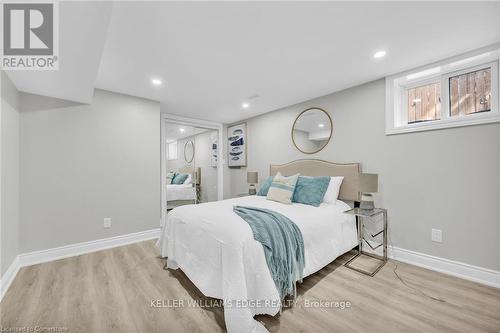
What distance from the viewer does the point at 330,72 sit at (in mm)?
2471

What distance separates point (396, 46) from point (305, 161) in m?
1.88

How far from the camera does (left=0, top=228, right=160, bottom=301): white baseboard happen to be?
202 cm

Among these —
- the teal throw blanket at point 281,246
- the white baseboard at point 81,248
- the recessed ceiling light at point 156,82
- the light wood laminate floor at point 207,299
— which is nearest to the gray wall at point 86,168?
the white baseboard at point 81,248

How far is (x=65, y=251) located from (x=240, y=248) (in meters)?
2.61

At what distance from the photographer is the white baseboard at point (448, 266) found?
1908mm

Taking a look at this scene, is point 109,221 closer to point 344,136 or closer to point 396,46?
point 344,136

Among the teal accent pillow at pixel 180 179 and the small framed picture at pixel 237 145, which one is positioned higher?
the small framed picture at pixel 237 145

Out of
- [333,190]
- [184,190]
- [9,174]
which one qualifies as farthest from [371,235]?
[9,174]

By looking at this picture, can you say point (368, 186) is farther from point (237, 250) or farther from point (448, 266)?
point (237, 250)

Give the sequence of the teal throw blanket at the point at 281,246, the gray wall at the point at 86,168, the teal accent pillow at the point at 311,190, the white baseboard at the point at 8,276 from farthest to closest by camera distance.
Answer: the teal accent pillow at the point at 311,190 < the gray wall at the point at 86,168 < the white baseboard at the point at 8,276 < the teal throw blanket at the point at 281,246

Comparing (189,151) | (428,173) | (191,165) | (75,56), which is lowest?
(428,173)

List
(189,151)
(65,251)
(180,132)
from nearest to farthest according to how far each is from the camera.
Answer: (65,251), (180,132), (189,151)

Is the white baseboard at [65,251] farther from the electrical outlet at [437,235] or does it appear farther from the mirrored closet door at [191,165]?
the electrical outlet at [437,235]

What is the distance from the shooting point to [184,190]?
16.8 ft
